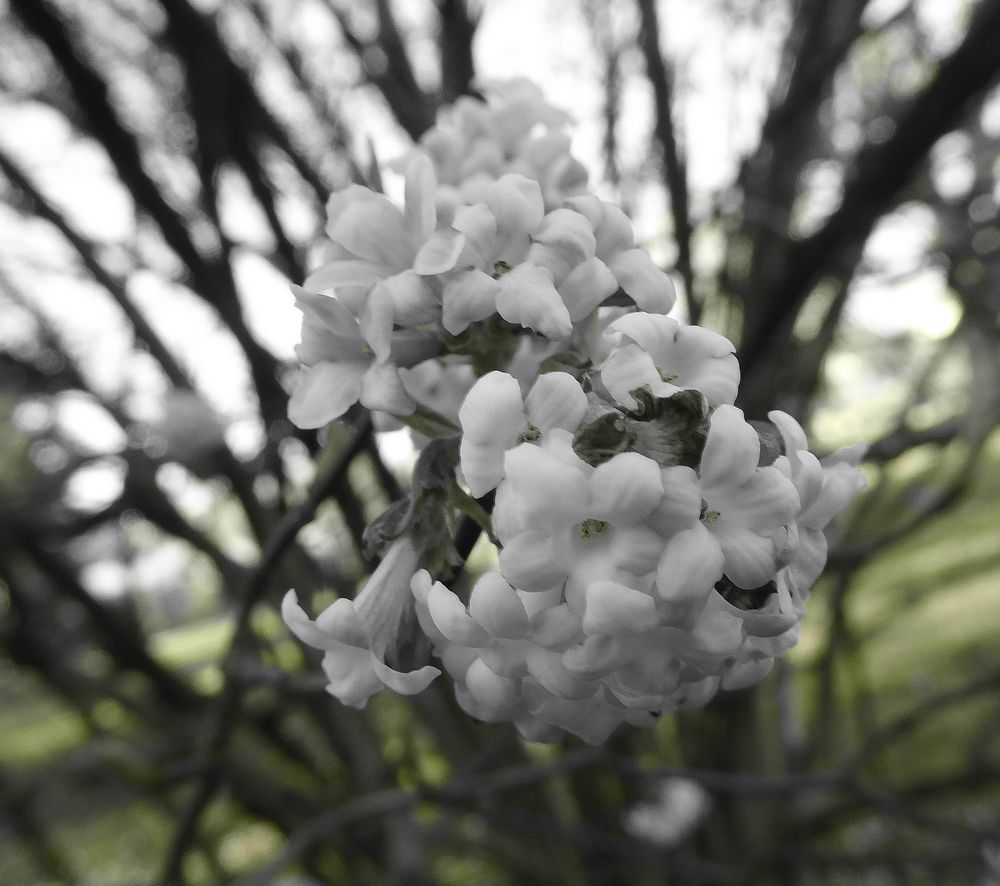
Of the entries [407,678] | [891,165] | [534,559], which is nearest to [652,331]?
[534,559]

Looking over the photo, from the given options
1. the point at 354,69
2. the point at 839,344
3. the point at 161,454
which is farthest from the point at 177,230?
the point at 839,344

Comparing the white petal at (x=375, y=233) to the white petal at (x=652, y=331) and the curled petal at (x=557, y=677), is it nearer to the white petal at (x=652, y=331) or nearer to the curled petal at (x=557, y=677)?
the white petal at (x=652, y=331)

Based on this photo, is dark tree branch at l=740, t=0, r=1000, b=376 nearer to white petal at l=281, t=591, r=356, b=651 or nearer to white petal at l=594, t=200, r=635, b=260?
white petal at l=594, t=200, r=635, b=260

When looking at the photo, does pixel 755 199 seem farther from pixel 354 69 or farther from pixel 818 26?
pixel 354 69

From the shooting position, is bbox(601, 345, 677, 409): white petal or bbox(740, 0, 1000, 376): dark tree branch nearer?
bbox(601, 345, 677, 409): white petal

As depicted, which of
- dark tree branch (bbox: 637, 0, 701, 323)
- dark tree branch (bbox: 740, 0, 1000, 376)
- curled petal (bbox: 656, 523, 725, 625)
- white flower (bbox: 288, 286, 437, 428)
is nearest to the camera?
curled petal (bbox: 656, 523, 725, 625)

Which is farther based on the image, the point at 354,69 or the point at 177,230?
the point at 354,69

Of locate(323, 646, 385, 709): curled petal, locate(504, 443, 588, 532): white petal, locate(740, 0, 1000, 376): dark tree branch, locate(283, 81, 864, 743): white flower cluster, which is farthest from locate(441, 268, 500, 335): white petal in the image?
locate(740, 0, 1000, 376): dark tree branch
